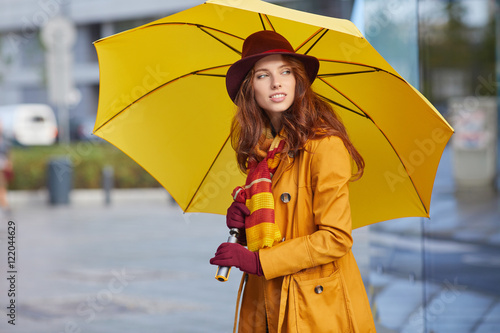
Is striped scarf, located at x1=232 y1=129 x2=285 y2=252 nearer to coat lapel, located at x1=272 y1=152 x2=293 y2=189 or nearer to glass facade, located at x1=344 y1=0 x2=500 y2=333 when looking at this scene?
coat lapel, located at x1=272 y1=152 x2=293 y2=189

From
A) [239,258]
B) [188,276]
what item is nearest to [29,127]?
[188,276]

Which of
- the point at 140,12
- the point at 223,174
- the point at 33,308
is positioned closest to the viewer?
the point at 223,174

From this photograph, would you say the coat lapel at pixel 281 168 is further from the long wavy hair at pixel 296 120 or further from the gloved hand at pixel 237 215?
the gloved hand at pixel 237 215

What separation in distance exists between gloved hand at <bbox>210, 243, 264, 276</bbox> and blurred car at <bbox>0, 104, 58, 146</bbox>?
26.9 meters

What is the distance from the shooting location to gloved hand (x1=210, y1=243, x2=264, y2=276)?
2193 millimetres

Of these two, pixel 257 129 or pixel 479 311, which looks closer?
pixel 257 129

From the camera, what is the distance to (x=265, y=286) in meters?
2.35

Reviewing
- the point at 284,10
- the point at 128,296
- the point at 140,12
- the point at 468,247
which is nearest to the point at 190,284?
the point at 128,296

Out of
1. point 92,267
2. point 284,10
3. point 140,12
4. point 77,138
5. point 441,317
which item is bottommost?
point 441,317

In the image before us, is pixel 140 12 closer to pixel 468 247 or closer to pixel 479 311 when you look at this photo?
pixel 468 247

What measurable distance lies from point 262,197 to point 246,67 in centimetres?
49

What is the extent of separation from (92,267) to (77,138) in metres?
23.1

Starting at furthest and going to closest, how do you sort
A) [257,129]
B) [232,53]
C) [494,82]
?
1. [494,82]
2. [232,53]
3. [257,129]

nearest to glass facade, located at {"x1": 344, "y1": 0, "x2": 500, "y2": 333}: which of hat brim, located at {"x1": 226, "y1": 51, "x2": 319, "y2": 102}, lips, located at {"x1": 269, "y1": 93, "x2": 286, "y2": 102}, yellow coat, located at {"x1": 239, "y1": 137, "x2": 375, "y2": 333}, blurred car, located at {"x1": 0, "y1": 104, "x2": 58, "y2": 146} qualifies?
hat brim, located at {"x1": 226, "y1": 51, "x2": 319, "y2": 102}
